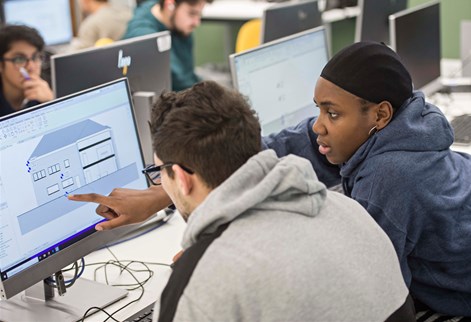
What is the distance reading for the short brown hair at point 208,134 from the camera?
1.23 meters

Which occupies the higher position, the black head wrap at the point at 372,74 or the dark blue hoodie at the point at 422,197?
the black head wrap at the point at 372,74

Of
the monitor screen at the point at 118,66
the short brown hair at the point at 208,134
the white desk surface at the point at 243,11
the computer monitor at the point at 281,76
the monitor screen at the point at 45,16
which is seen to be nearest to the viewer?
the short brown hair at the point at 208,134

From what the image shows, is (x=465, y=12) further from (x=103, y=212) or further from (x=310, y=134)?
(x=103, y=212)

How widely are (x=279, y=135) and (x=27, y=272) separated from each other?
0.89 m

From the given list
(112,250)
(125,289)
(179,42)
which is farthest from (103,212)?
(179,42)

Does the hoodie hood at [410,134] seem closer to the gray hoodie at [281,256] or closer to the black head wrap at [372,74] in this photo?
the black head wrap at [372,74]

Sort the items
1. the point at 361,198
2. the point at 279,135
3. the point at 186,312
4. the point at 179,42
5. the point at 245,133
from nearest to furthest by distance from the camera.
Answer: the point at 186,312 < the point at 245,133 < the point at 361,198 < the point at 279,135 < the point at 179,42

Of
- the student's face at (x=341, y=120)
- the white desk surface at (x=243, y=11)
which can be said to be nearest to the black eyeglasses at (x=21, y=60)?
the student's face at (x=341, y=120)

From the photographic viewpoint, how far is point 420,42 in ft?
10.3

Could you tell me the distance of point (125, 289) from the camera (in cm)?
180

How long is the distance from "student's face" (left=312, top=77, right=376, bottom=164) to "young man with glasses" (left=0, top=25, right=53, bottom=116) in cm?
156

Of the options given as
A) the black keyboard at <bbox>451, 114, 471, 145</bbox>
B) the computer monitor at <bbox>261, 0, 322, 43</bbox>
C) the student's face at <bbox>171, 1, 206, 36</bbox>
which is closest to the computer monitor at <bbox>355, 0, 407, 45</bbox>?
the computer monitor at <bbox>261, 0, 322, 43</bbox>

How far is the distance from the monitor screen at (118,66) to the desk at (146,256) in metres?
0.49

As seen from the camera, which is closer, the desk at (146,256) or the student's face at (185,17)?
the desk at (146,256)
